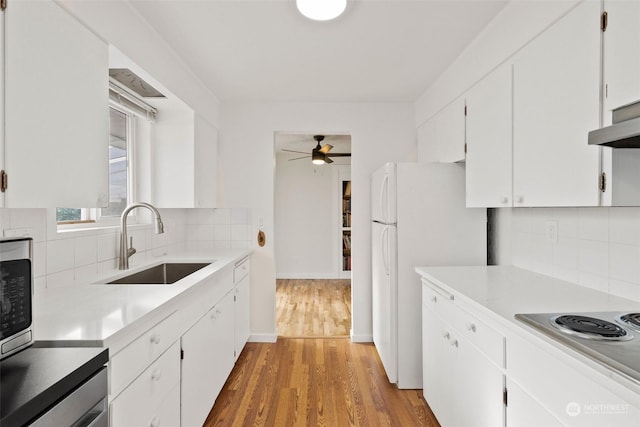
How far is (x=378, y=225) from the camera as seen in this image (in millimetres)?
2939

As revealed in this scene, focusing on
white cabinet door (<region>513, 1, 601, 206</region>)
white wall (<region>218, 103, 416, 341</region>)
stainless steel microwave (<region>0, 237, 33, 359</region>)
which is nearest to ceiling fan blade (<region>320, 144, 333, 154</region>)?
white wall (<region>218, 103, 416, 341</region>)

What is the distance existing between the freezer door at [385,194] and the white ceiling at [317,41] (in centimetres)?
79

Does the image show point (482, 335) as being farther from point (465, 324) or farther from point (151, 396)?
point (151, 396)

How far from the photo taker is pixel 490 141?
6.59 feet

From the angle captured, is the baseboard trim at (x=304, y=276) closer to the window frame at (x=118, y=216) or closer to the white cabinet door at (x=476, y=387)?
the window frame at (x=118, y=216)

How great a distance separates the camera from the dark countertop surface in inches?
25.5

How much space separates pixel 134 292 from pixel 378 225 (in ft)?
6.44

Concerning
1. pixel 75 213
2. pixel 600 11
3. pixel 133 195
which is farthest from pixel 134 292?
pixel 600 11

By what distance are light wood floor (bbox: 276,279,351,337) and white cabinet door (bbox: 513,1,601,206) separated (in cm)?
255

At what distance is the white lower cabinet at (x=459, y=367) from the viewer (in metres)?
A: 1.36

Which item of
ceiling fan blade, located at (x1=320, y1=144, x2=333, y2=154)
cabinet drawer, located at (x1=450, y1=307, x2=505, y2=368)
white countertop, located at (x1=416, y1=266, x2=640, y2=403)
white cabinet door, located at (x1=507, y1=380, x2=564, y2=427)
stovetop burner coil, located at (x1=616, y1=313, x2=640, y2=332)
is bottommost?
white cabinet door, located at (x1=507, y1=380, x2=564, y2=427)

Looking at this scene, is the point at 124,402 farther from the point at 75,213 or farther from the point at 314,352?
the point at 314,352

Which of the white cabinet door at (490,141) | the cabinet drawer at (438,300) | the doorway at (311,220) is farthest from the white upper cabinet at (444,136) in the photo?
the doorway at (311,220)

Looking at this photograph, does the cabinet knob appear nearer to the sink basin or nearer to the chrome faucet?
the chrome faucet
